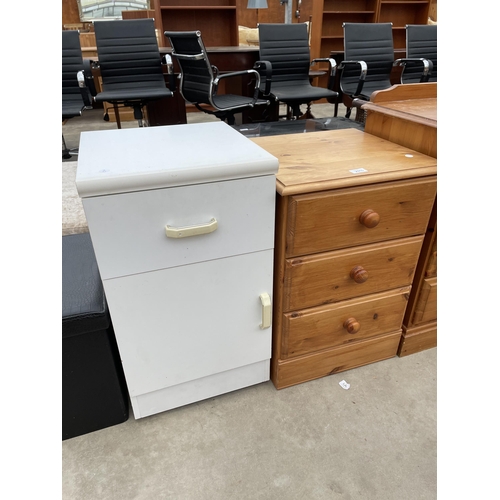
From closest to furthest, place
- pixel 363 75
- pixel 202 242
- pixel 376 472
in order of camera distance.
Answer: pixel 202 242
pixel 376 472
pixel 363 75

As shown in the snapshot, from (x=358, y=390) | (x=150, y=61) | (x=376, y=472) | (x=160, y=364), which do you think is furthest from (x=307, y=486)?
(x=150, y=61)

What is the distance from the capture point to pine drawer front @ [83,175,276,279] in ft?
2.62

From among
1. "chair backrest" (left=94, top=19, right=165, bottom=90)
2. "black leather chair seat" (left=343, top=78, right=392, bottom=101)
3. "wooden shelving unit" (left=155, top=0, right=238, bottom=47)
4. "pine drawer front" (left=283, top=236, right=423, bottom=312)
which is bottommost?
"pine drawer front" (left=283, top=236, right=423, bottom=312)

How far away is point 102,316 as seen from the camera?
0.95 m

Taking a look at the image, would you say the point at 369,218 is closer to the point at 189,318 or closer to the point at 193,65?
the point at 189,318

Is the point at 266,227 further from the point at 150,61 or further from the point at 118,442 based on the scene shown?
the point at 150,61

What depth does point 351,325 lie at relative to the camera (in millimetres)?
1181

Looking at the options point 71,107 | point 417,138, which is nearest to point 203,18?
point 71,107

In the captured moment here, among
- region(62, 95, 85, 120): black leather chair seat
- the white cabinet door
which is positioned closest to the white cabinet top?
the white cabinet door

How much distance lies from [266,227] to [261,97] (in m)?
2.70

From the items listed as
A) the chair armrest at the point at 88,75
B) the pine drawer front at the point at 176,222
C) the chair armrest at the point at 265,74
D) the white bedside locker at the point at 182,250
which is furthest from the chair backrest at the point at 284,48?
the pine drawer front at the point at 176,222

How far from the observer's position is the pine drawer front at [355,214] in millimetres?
943

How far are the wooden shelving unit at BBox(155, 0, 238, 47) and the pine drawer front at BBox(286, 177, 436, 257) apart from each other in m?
4.41

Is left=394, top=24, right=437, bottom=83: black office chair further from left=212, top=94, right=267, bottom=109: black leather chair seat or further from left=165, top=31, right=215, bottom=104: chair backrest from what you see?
left=165, top=31, right=215, bottom=104: chair backrest
